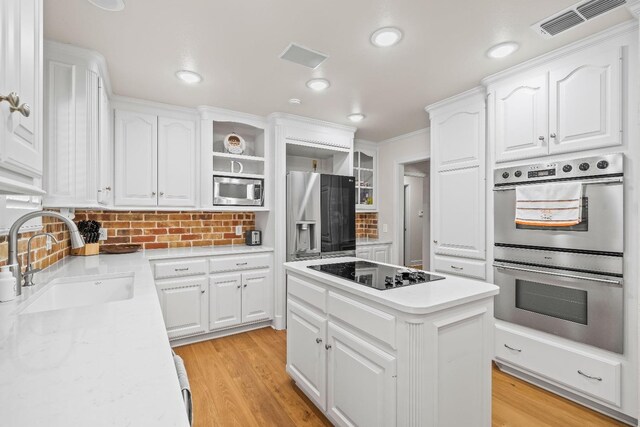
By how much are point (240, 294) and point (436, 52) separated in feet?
9.17

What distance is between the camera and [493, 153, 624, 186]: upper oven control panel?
6.18ft

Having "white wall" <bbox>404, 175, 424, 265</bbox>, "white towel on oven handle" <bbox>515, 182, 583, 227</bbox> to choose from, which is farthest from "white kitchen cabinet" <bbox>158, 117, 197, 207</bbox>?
"white wall" <bbox>404, 175, 424, 265</bbox>

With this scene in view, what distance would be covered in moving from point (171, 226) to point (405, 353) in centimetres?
294

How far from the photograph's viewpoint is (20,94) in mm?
736

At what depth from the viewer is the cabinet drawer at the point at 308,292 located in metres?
1.80

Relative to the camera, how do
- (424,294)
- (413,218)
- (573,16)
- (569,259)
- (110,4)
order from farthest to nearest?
(413,218) → (569,259) → (573,16) → (110,4) → (424,294)

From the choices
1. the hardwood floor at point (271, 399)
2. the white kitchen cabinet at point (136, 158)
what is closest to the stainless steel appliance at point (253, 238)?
the white kitchen cabinet at point (136, 158)

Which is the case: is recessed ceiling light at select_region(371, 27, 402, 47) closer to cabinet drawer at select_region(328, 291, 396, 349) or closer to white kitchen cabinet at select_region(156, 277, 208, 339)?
cabinet drawer at select_region(328, 291, 396, 349)

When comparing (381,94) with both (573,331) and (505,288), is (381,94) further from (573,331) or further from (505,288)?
(573,331)

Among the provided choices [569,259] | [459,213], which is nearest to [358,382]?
[569,259]

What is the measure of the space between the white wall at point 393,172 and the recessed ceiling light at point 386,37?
6.98 feet

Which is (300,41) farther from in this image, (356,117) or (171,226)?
(171,226)

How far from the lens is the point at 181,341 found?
9.81 feet

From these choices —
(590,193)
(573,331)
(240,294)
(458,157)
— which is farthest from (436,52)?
(240,294)
